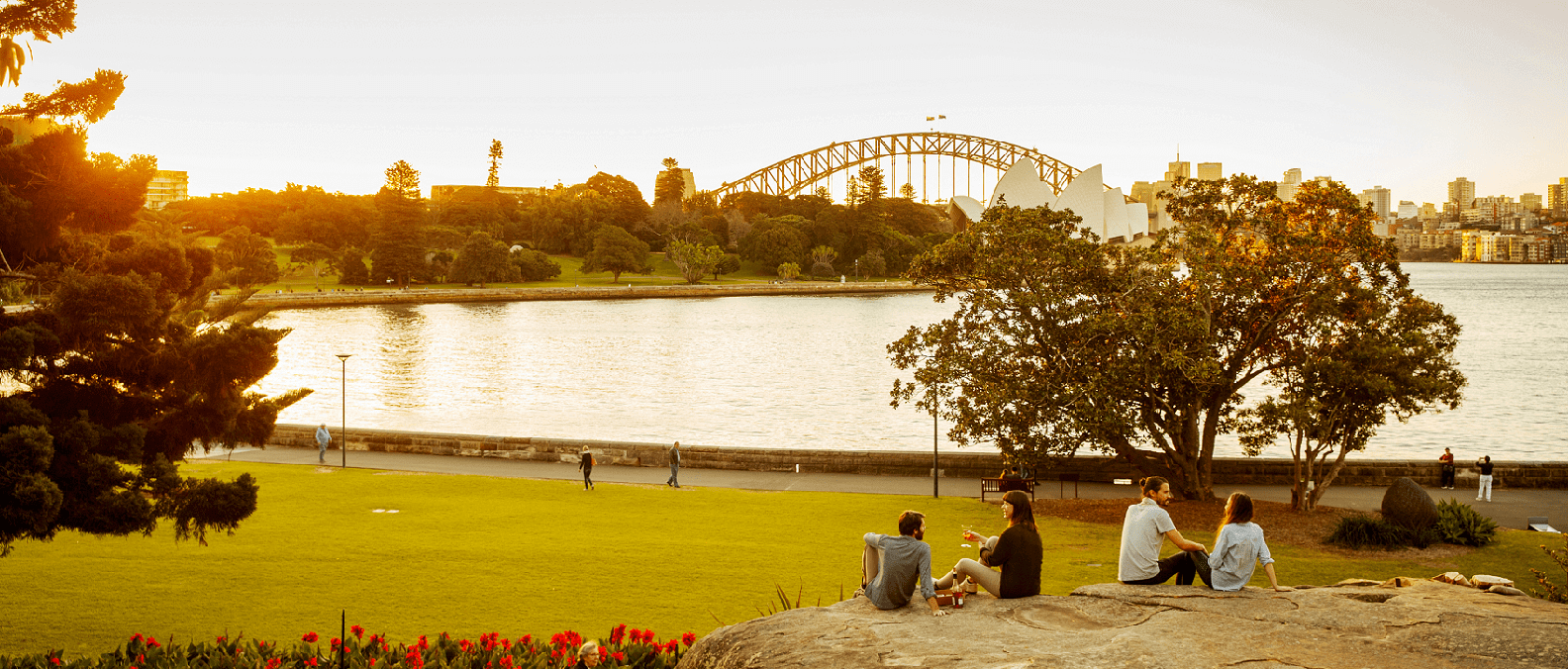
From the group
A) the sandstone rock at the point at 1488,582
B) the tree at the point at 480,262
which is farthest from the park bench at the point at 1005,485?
the tree at the point at 480,262

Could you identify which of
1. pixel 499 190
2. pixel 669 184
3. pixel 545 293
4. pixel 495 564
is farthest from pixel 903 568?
pixel 499 190

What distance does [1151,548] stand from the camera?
6.61m

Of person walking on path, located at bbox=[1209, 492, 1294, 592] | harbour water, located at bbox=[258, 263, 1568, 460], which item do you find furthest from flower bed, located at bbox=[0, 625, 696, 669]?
harbour water, located at bbox=[258, 263, 1568, 460]

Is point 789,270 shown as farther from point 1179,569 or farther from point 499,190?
point 1179,569

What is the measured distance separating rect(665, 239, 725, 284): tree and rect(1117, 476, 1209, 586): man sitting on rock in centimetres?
10395

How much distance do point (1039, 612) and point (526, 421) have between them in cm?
3346

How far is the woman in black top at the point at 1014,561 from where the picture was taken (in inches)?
244

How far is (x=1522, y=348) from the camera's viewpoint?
6500 cm

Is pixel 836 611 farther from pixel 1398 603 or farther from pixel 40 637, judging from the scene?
pixel 40 637

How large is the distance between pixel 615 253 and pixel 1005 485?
96.5m

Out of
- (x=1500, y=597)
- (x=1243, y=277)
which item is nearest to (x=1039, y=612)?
(x=1500, y=597)

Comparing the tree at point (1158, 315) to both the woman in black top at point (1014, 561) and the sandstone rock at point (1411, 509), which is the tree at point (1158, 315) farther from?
the woman in black top at point (1014, 561)

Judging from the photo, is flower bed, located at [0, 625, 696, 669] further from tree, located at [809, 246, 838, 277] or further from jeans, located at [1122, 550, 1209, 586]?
tree, located at [809, 246, 838, 277]

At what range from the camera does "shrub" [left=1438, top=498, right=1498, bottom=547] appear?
578 inches
